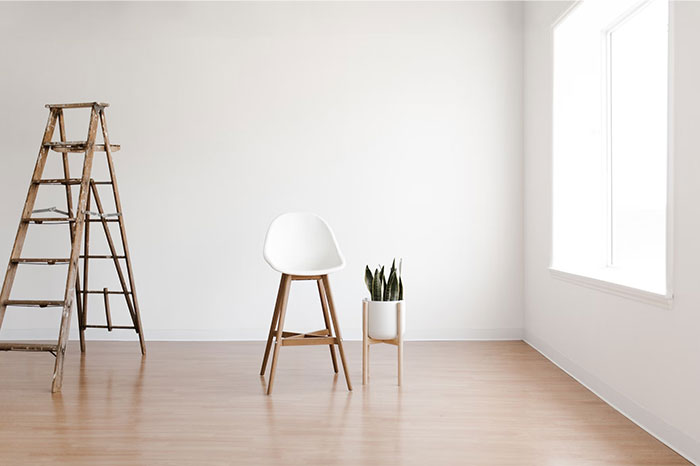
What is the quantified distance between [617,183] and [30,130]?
4066 millimetres

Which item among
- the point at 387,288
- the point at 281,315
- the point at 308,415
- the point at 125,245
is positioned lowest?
the point at 308,415

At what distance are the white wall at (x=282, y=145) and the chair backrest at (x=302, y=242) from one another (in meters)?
1.04

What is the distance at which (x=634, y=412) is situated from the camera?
270cm

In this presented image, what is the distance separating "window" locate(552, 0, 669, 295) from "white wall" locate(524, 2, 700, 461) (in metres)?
0.13

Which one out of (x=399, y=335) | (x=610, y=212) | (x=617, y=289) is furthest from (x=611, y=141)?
(x=399, y=335)

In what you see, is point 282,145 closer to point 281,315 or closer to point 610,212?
point 281,315

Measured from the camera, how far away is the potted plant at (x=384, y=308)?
131 inches

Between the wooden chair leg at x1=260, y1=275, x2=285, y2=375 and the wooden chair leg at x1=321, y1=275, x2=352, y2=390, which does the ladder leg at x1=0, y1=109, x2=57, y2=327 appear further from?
the wooden chair leg at x1=321, y1=275, x2=352, y2=390

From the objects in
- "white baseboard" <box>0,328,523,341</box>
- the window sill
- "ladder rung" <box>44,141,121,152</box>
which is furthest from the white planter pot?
"ladder rung" <box>44,141,121,152</box>

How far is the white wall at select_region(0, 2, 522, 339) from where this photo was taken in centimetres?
464

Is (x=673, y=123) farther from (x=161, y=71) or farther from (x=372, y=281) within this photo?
(x=161, y=71)

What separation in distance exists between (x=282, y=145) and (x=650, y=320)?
2887mm

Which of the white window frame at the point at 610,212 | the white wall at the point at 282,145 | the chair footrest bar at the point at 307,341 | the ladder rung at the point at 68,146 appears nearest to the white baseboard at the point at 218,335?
the white wall at the point at 282,145

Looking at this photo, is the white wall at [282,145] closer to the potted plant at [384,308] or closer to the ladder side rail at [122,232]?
the ladder side rail at [122,232]
